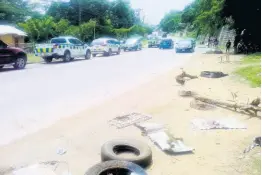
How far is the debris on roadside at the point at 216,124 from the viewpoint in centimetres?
570

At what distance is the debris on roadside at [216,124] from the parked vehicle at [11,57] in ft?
40.0

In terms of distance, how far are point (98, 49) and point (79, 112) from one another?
2007 centimetres

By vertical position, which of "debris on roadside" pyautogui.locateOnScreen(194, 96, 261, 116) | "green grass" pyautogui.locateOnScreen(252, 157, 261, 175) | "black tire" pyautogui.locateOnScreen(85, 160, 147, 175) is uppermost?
"debris on roadside" pyautogui.locateOnScreen(194, 96, 261, 116)

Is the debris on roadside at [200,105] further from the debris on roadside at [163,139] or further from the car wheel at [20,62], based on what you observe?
the car wheel at [20,62]

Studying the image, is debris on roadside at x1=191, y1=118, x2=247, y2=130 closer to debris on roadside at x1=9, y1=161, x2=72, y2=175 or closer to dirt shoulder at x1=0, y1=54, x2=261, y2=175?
dirt shoulder at x1=0, y1=54, x2=261, y2=175

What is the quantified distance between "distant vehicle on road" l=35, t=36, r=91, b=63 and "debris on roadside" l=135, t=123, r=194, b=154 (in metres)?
15.4

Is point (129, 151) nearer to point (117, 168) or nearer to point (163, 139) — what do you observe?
point (163, 139)

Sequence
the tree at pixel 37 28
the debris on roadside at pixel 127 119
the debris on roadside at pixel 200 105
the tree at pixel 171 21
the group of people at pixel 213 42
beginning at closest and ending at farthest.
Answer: the debris on roadside at pixel 127 119, the debris on roadside at pixel 200 105, the tree at pixel 37 28, the group of people at pixel 213 42, the tree at pixel 171 21

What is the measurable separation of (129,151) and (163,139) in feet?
2.14

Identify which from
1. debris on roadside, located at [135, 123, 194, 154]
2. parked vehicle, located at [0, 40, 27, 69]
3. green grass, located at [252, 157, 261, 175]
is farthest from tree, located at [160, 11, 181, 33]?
green grass, located at [252, 157, 261, 175]

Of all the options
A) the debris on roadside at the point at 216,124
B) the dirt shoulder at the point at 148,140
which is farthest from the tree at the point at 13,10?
the debris on roadside at the point at 216,124

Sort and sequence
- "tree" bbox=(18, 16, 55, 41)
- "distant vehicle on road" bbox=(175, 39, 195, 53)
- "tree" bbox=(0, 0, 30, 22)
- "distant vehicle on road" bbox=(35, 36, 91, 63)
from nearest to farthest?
"distant vehicle on road" bbox=(35, 36, 91, 63), "tree" bbox=(18, 16, 55, 41), "distant vehicle on road" bbox=(175, 39, 195, 53), "tree" bbox=(0, 0, 30, 22)

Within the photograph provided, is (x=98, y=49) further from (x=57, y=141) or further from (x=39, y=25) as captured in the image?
(x=57, y=141)

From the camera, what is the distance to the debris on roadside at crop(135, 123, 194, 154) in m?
4.57
